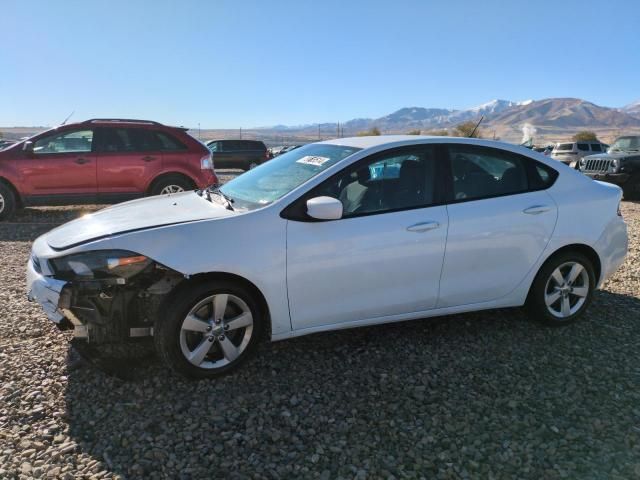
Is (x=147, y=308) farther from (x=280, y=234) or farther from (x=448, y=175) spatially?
(x=448, y=175)

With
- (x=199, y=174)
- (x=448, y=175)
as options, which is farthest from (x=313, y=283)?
(x=199, y=174)

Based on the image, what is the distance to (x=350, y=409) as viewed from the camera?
3049 millimetres

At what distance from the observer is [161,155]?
8.98 m

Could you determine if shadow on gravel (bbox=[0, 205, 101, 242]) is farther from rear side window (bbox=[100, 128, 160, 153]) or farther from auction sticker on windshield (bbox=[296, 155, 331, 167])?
auction sticker on windshield (bbox=[296, 155, 331, 167])

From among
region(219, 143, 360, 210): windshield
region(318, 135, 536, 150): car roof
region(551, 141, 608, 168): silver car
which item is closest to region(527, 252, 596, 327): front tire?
region(318, 135, 536, 150): car roof

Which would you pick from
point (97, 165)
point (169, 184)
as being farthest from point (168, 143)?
point (97, 165)

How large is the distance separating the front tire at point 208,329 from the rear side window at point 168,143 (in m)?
6.43

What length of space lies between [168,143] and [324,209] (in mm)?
6604

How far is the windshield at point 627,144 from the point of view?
580 inches

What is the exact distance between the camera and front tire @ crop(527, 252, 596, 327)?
13.7 ft

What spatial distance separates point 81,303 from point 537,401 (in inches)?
115

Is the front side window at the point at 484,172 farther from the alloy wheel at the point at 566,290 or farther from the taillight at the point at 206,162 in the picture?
the taillight at the point at 206,162

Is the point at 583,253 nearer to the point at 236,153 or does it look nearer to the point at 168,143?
the point at 168,143

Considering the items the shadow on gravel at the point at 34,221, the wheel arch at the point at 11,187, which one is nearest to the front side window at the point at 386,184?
the shadow on gravel at the point at 34,221
